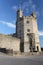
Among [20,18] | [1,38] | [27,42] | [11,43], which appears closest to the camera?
[1,38]

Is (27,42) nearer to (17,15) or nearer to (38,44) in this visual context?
(38,44)

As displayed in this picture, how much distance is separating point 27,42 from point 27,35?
149 cm

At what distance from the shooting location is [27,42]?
30078 mm

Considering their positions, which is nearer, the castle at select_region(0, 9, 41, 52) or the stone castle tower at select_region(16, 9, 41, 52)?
the castle at select_region(0, 9, 41, 52)

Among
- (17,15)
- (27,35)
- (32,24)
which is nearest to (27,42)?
(27,35)

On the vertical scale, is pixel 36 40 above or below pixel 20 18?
below

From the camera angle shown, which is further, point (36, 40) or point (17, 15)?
point (17, 15)

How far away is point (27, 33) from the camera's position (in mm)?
30656

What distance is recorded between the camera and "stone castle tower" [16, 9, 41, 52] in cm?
2968

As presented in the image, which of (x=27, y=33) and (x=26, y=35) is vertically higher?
(x=27, y=33)

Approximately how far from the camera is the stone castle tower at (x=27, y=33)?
1168 inches

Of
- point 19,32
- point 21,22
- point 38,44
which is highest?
point 21,22

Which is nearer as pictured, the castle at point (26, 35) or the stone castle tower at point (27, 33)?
the castle at point (26, 35)

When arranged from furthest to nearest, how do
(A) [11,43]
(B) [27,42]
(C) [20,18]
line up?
(C) [20,18]
(B) [27,42]
(A) [11,43]
